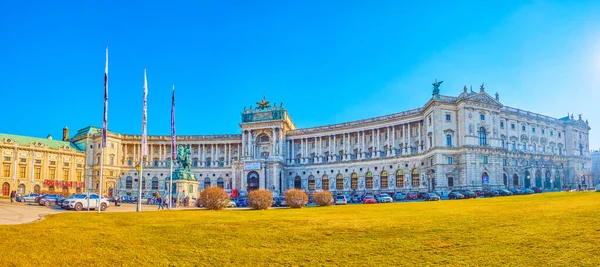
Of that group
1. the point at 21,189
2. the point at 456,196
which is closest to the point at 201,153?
the point at 21,189

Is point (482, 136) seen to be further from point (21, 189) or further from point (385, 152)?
point (21, 189)

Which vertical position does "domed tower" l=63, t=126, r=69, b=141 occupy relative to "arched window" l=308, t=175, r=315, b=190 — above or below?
above

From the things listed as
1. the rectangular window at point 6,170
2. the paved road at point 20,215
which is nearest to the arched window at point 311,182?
the rectangular window at point 6,170

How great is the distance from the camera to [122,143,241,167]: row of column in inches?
4833

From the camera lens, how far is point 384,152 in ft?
331

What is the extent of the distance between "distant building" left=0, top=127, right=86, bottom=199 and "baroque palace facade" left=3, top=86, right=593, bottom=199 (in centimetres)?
428

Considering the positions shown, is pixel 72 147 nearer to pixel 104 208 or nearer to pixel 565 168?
pixel 104 208

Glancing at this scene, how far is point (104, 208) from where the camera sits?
150 ft

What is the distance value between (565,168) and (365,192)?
43.3 meters

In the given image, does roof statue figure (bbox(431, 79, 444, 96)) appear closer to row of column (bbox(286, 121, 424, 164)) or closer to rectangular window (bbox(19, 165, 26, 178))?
row of column (bbox(286, 121, 424, 164))

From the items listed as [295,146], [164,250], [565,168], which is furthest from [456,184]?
[164,250]

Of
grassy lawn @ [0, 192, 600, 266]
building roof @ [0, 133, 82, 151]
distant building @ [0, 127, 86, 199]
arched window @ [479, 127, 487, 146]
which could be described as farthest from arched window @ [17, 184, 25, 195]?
arched window @ [479, 127, 487, 146]

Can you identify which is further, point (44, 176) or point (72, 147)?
point (72, 147)

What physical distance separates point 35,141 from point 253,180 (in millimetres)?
53906
